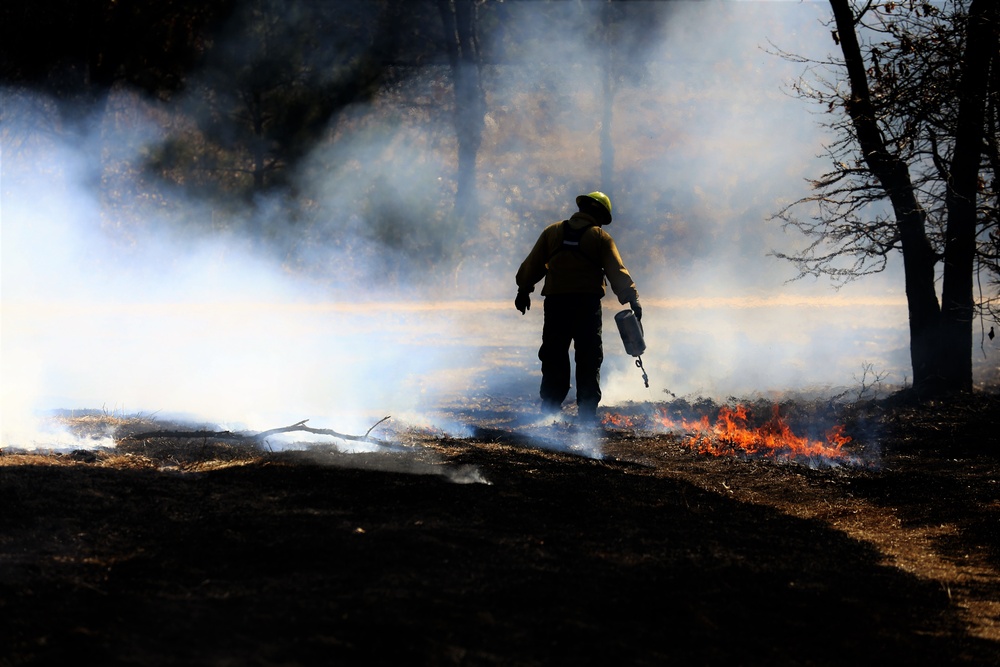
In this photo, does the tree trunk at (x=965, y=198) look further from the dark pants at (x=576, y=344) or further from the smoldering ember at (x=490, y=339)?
the dark pants at (x=576, y=344)

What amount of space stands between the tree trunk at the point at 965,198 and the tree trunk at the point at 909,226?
5.6 inches

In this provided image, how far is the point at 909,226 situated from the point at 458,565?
25.0 feet

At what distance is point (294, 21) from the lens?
25.9 m

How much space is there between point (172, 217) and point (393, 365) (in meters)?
12.5

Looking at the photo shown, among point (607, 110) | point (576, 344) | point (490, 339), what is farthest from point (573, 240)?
point (607, 110)

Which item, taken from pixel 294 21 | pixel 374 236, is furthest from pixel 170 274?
pixel 294 21

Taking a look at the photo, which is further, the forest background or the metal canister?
the forest background

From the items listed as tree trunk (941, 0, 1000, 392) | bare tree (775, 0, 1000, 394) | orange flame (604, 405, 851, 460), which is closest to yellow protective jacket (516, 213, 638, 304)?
orange flame (604, 405, 851, 460)

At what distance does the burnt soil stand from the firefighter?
87.5 inches

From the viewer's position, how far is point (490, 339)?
17.6 m

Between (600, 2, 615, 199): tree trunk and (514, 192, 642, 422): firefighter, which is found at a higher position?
(600, 2, 615, 199): tree trunk

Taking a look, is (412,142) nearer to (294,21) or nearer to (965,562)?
(294,21)

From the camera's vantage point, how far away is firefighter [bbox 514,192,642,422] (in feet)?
28.2

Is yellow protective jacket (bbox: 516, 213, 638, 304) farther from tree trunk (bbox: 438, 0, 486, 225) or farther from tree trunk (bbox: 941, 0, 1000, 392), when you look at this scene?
tree trunk (bbox: 438, 0, 486, 225)
